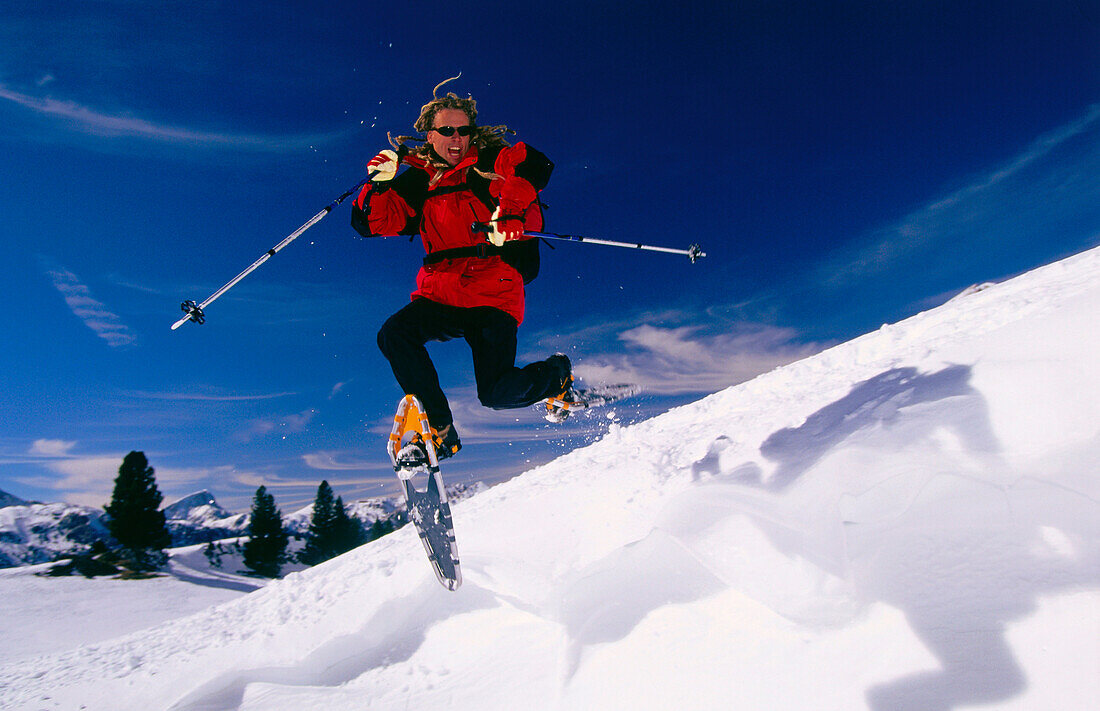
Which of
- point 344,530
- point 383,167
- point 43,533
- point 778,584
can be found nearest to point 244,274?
point 383,167

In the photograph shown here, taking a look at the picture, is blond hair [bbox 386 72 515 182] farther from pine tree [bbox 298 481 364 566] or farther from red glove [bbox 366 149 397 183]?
pine tree [bbox 298 481 364 566]

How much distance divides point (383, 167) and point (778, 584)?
4.28 metres

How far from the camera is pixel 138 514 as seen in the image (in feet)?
108

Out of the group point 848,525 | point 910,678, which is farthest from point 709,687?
point 848,525

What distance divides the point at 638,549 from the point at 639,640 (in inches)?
34.8

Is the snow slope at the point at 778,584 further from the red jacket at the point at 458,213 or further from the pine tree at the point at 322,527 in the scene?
the pine tree at the point at 322,527

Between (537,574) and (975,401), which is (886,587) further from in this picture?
(537,574)

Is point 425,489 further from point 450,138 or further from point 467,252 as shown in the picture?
point 450,138

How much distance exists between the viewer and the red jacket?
4086mm

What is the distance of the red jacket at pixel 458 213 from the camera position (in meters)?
4.09

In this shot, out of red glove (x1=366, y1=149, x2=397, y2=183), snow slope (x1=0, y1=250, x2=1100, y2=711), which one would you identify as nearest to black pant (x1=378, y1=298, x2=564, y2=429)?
red glove (x1=366, y1=149, x2=397, y2=183)

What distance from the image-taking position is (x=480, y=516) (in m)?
6.91

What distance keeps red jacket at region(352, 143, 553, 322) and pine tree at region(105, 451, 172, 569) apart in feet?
129

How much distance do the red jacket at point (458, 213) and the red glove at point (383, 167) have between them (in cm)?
20
